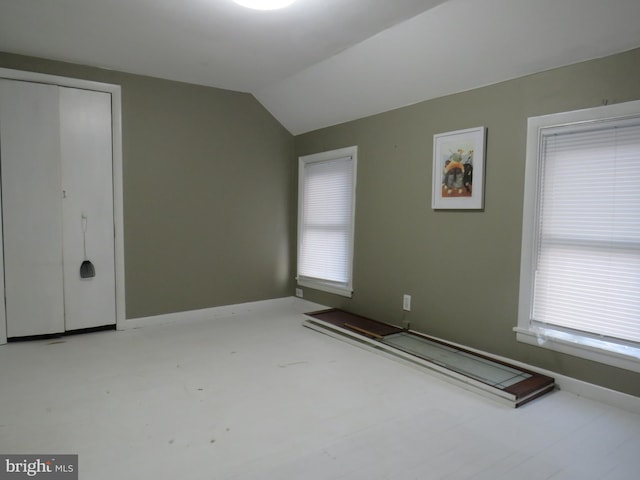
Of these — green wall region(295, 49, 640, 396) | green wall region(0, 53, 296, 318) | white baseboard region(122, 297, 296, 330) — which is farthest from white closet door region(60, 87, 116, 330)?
green wall region(295, 49, 640, 396)

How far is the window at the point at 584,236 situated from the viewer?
2.37 meters

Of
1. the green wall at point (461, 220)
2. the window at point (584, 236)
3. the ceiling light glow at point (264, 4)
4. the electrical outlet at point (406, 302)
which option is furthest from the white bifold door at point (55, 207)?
the window at point (584, 236)

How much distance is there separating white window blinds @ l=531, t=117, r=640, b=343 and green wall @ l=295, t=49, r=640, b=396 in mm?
165

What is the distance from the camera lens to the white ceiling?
2.40 metres

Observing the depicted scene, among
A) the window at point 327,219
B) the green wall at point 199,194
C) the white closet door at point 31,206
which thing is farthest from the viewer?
the window at point 327,219

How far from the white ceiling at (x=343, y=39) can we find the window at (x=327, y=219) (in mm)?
738

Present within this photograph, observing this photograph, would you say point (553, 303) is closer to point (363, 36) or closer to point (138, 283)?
point (363, 36)

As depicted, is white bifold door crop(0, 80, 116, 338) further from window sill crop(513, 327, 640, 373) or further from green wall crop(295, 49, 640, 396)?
window sill crop(513, 327, 640, 373)

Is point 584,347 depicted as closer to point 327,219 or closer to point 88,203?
point 327,219

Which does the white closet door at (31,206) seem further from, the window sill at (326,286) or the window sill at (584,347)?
the window sill at (584,347)

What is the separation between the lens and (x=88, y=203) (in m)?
3.75

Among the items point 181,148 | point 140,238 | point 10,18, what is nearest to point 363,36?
point 181,148

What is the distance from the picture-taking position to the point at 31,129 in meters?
3.46

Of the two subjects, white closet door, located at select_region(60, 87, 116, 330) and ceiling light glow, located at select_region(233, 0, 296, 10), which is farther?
white closet door, located at select_region(60, 87, 116, 330)
